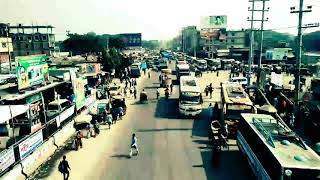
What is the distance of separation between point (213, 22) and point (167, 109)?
81811 millimetres

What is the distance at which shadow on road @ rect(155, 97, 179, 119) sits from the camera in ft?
113

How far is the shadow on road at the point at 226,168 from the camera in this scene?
1911 centimetres

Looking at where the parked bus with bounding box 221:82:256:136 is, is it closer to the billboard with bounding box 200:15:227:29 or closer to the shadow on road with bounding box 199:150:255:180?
the shadow on road with bounding box 199:150:255:180

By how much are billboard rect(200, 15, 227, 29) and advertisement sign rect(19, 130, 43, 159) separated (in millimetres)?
96816

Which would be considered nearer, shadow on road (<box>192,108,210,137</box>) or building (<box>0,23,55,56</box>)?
shadow on road (<box>192,108,210,137</box>)

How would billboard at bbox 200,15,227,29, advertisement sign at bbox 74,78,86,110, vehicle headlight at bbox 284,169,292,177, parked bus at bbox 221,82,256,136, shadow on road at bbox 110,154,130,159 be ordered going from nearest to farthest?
vehicle headlight at bbox 284,169,292,177, shadow on road at bbox 110,154,130,159, parked bus at bbox 221,82,256,136, advertisement sign at bbox 74,78,86,110, billboard at bbox 200,15,227,29

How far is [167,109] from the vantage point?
3766 centimetres

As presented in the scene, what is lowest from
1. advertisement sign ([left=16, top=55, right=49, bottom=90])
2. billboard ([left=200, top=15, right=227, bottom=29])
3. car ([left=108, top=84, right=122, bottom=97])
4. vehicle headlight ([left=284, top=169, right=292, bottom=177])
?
car ([left=108, top=84, right=122, bottom=97])

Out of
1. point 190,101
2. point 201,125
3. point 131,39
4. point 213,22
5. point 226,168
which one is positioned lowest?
point 226,168

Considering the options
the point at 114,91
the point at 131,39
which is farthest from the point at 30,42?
the point at 114,91

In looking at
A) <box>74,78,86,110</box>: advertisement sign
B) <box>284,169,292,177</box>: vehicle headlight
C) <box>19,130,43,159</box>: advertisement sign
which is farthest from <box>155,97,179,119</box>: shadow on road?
<box>284,169,292,177</box>: vehicle headlight

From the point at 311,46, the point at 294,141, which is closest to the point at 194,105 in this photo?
the point at 294,141

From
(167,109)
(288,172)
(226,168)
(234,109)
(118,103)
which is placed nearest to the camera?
(288,172)

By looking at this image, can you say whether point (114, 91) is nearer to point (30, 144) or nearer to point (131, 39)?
point (30, 144)
